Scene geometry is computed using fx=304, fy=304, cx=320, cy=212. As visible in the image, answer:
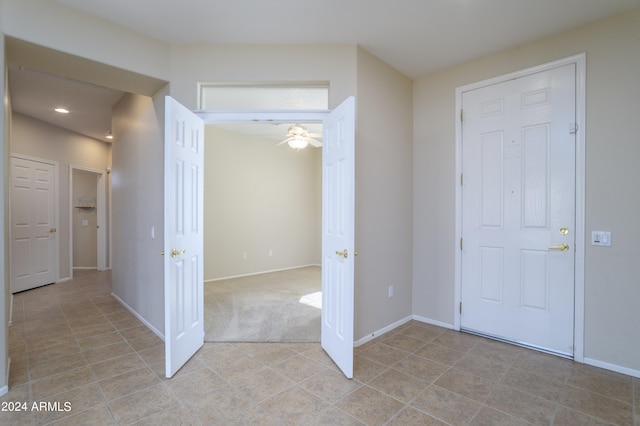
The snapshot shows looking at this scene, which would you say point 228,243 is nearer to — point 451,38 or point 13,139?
point 13,139

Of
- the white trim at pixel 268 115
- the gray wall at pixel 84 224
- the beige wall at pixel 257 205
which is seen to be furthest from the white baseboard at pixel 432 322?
the gray wall at pixel 84 224

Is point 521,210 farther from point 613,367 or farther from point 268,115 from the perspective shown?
point 268,115

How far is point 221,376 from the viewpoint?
7.82 ft

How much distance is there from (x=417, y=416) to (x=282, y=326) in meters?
1.85

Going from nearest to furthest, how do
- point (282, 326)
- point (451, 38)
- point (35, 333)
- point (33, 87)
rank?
point (451, 38) < point (35, 333) < point (282, 326) < point (33, 87)

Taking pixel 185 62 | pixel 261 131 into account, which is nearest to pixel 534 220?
pixel 185 62

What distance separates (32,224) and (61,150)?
1458 millimetres

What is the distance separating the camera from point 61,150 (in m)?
5.69

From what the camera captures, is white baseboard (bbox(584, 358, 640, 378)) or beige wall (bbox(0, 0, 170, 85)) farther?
white baseboard (bbox(584, 358, 640, 378))

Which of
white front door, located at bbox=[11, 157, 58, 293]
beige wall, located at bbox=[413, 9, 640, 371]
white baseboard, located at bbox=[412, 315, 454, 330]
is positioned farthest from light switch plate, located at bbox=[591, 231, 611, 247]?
white front door, located at bbox=[11, 157, 58, 293]

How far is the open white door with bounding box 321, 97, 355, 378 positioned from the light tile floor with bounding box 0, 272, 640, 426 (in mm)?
261

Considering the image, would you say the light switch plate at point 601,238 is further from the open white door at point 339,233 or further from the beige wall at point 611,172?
the open white door at point 339,233

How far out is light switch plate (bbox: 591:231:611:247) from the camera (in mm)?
2494

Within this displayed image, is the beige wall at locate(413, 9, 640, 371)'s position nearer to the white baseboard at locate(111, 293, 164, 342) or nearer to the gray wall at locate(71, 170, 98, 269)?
the white baseboard at locate(111, 293, 164, 342)
